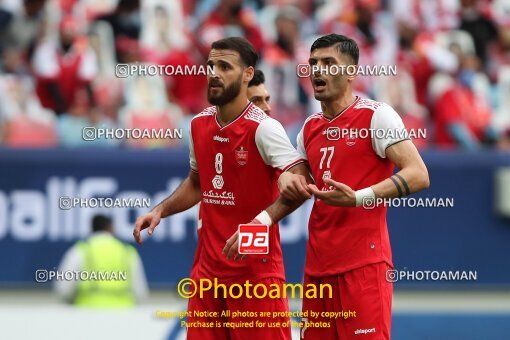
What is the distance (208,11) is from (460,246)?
4.41 metres

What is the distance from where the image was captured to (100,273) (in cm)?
982

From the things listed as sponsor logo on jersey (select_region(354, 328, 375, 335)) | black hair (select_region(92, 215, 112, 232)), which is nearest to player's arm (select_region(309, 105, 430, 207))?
sponsor logo on jersey (select_region(354, 328, 375, 335))

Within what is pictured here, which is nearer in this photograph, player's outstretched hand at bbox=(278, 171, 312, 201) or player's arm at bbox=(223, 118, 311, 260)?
player's outstretched hand at bbox=(278, 171, 312, 201)

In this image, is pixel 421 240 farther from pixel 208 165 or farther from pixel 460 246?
pixel 208 165

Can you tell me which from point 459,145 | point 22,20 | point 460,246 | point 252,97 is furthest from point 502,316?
point 22,20

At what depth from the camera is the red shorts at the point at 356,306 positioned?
672 cm

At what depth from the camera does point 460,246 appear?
39.9 feet

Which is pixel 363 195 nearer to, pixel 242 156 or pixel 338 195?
pixel 338 195

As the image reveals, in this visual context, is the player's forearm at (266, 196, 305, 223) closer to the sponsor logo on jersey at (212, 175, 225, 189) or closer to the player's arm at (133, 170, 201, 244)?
the sponsor logo on jersey at (212, 175, 225, 189)

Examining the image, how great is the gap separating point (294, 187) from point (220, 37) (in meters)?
7.23


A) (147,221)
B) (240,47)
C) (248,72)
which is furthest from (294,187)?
(147,221)

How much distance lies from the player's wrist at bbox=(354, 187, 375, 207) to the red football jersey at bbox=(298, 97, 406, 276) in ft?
0.84

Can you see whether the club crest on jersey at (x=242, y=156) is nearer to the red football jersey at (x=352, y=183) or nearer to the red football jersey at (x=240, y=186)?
the red football jersey at (x=240, y=186)

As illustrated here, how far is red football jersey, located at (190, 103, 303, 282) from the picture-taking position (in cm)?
700
